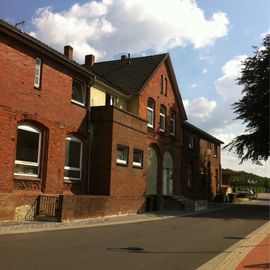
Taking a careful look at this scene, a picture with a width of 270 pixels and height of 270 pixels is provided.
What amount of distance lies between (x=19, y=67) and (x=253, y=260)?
1353 centimetres

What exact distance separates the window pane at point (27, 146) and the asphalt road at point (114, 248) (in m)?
5.23

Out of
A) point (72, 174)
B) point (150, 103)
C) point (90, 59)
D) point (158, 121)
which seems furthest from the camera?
point (90, 59)

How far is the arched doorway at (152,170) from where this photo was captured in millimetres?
34166

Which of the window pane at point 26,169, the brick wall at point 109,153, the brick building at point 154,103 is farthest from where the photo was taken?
the brick building at point 154,103

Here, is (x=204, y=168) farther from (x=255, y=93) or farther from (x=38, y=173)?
(x=38, y=173)

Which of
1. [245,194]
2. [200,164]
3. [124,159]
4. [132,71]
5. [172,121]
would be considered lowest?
[245,194]

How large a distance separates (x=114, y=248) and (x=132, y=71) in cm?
2486

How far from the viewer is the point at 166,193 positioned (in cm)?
3753

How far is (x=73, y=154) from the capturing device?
82.5 feet

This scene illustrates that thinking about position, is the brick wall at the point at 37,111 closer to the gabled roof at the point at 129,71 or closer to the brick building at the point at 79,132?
the brick building at the point at 79,132

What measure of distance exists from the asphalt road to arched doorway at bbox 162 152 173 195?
58.8 ft

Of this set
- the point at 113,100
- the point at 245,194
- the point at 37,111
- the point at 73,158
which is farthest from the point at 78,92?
the point at 245,194

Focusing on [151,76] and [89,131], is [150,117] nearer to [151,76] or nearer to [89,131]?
[151,76]

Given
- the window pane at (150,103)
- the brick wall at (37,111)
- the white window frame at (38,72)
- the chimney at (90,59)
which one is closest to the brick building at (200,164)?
the window pane at (150,103)
